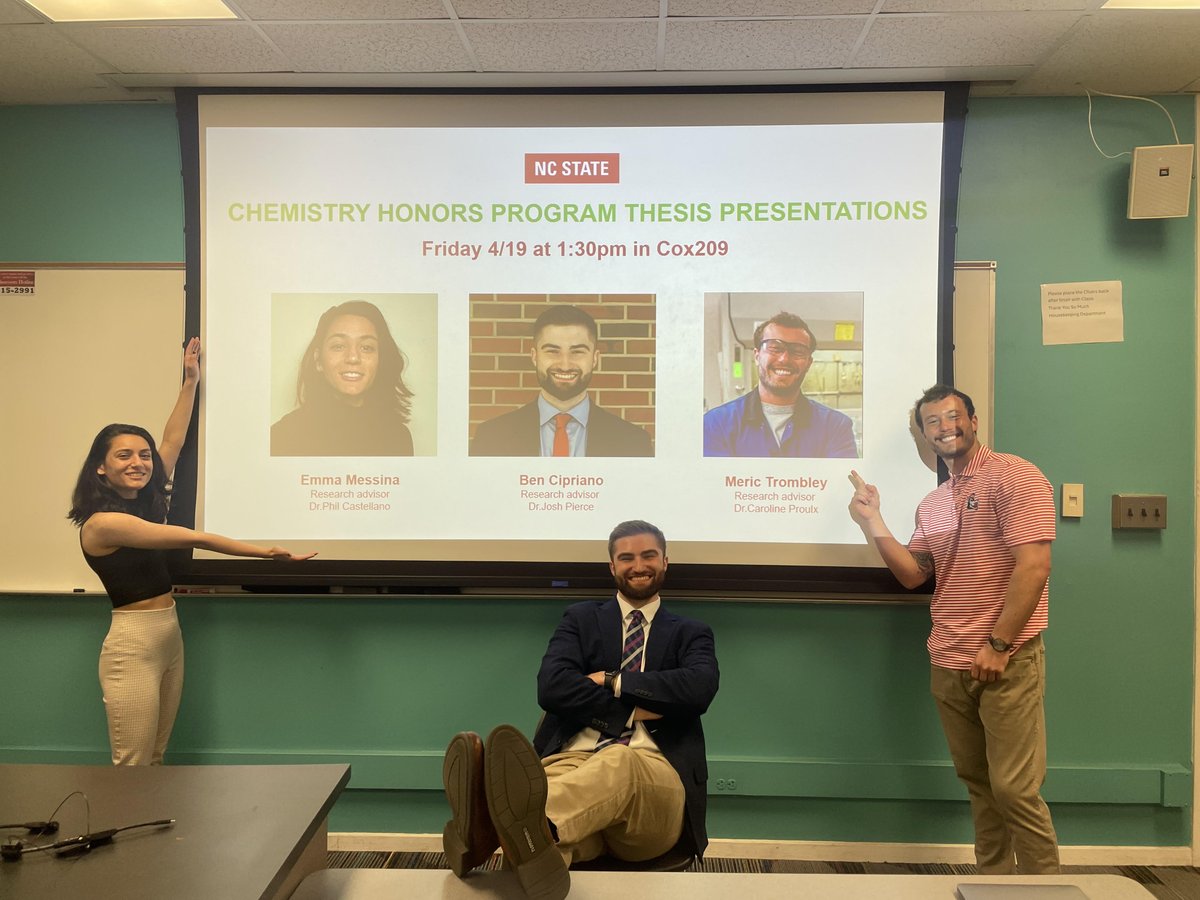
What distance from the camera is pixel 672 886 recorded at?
1500 mm

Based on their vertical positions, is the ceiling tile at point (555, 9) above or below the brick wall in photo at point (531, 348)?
above

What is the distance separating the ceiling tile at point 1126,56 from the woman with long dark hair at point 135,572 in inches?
120

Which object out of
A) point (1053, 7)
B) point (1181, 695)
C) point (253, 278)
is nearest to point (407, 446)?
point (253, 278)

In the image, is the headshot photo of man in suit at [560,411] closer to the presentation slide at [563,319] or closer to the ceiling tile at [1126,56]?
the presentation slide at [563,319]

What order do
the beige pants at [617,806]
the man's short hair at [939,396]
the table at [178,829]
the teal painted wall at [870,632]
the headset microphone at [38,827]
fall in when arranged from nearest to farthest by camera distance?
the table at [178,829], the headset microphone at [38,827], the beige pants at [617,806], the man's short hair at [939,396], the teal painted wall at [870,632]

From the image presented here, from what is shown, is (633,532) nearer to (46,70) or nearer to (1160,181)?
(1160,181)

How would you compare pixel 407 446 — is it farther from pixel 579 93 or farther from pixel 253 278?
pixel 579 93

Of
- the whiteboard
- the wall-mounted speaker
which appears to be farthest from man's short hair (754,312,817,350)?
the whiteboard

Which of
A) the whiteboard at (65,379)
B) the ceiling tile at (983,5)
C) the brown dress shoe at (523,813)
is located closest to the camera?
the brown dress shoe at (523,813)

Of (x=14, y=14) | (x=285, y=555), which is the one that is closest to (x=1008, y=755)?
(x=285, y=555)

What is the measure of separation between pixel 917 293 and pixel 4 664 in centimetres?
353

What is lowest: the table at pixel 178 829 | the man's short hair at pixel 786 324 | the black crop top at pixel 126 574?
the table at pixel 178 829

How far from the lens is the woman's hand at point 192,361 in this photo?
9.11 ft

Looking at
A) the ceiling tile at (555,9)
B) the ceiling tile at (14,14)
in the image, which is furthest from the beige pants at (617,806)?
the ceiling tile at (14,14)
